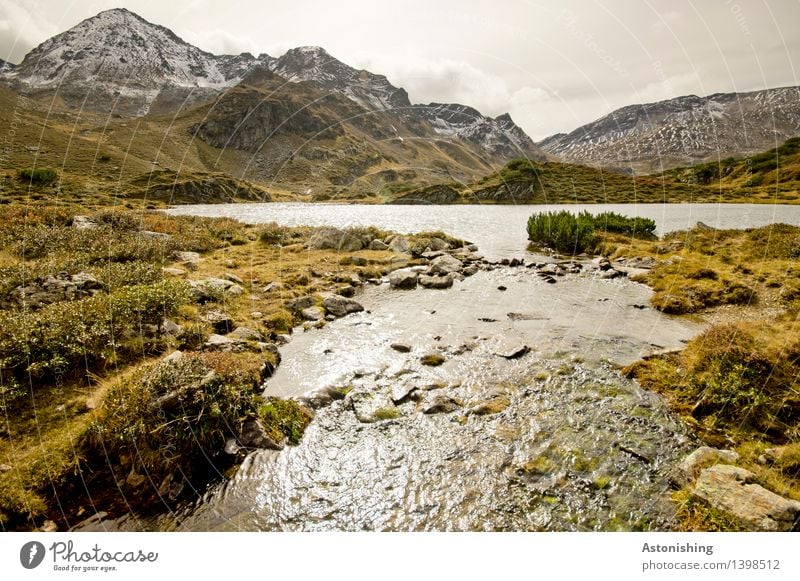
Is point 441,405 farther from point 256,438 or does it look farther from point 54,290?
point 54,290

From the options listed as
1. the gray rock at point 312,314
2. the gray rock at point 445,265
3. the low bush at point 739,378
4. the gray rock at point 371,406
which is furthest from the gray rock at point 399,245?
the low bush at point 739,378

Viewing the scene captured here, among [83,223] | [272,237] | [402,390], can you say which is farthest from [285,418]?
[83,223]

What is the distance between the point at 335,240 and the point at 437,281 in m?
12.9

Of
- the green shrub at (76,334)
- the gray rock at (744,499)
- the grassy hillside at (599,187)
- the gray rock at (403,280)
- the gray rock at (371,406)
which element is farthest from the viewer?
the grassy hillside at (599,187)

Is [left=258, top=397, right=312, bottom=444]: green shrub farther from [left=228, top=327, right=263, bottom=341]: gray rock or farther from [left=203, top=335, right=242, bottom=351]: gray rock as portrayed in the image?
[left=228, top=327, right=263, bottom=341]: gray rock

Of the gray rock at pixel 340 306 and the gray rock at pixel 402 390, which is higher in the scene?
the gray rock at pixel 340 306

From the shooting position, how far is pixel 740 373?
851 centimetres

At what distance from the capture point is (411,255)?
29.0 m

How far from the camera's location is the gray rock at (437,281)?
21.0 m

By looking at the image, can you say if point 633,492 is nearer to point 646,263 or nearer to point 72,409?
point 72,409

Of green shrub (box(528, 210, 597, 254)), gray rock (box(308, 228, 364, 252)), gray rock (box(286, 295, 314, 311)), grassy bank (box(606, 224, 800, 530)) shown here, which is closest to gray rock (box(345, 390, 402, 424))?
grassy bank (box(606, 224, 800, 530))

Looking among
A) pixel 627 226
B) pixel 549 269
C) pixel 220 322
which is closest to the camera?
pixel 220 322

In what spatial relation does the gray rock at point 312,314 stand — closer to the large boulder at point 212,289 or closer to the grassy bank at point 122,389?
the grassy bank at point 122,389
